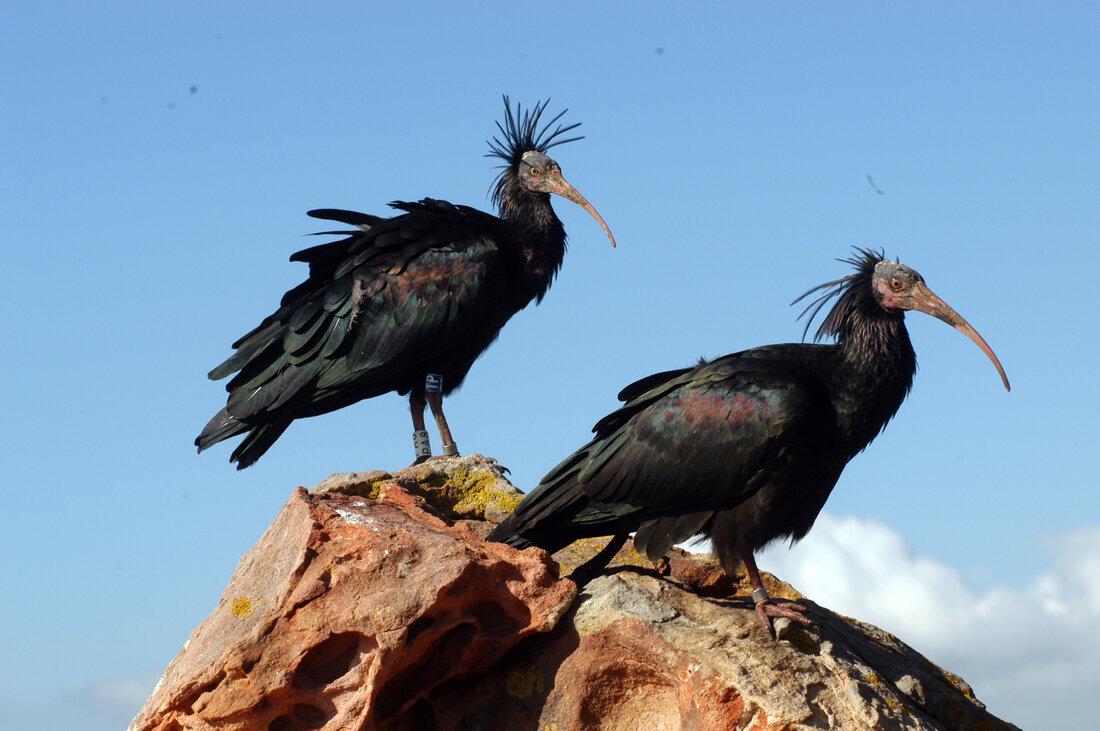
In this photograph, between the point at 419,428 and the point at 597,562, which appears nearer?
the point at 597,562

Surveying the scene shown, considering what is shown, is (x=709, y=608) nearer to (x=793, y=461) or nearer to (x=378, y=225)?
(x=793, y=461)

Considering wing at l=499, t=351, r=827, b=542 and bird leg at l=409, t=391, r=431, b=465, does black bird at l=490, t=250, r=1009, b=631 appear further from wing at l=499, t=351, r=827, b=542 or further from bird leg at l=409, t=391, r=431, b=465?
bird leg at l=409, t=391, r=431, b=465

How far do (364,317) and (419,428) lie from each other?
2.96ft

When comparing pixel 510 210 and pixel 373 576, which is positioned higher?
pixel 510 210

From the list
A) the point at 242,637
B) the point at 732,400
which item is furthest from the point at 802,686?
the point at 242,637

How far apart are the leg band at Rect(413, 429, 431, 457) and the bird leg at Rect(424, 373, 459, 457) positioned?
11 cm

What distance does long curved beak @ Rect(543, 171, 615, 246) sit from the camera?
11.4 metres

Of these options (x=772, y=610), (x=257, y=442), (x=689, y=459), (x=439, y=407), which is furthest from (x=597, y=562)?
(x=257, y=442)

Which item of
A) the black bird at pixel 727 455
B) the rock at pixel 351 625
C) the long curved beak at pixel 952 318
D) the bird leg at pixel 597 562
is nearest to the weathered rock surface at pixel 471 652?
the rock at pixel 351 625

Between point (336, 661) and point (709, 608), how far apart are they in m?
1.84

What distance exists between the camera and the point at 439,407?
10.3 metres

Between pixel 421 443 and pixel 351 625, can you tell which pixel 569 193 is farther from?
pixel 351 625

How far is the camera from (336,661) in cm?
657

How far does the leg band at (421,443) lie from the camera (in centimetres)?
1008
